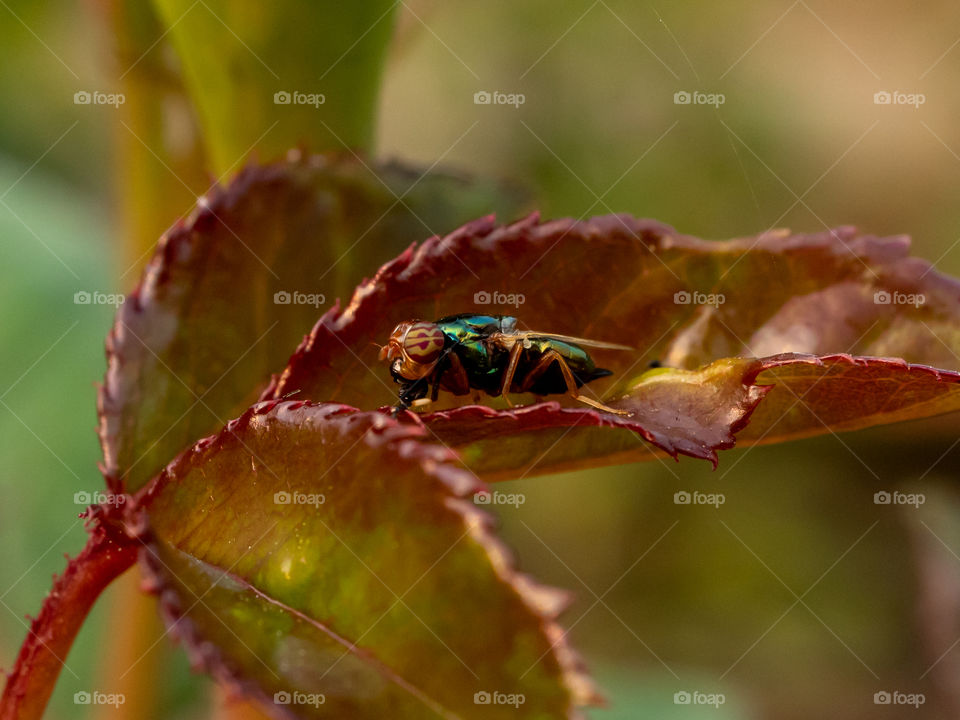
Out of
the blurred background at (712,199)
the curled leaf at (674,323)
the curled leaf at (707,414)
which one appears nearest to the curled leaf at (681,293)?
the curled leaf at (674,323)

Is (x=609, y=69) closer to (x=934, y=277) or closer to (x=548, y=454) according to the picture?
(x=934, y=277)

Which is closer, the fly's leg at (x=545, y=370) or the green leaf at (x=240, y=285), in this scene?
the green leaf at (x=240, y=285)

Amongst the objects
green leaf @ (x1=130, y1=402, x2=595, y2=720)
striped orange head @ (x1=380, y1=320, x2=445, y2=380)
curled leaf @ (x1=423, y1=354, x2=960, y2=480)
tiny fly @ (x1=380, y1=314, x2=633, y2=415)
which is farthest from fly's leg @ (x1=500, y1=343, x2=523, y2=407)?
green leaf @ (x1=130, y1=402, x2=595, y2=720)

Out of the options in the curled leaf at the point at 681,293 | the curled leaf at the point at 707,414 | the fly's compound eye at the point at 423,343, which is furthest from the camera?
the fly's compound eye at the point at 423,343

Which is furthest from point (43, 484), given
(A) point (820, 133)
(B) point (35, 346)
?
(A) point (820, 133)

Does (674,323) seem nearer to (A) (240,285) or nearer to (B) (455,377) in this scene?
(B) (455,377)

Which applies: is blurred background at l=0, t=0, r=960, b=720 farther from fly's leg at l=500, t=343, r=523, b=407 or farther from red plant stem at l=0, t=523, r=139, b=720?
red plant stem at l=0, t=523, r=139, b=720

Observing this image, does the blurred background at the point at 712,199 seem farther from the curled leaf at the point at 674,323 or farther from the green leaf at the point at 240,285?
the curled leaf at the point at 674,323

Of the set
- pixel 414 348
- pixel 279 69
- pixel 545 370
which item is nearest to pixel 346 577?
pixel 414 348
